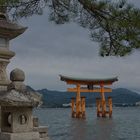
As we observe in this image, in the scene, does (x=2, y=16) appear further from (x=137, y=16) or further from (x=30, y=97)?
(x=137, y=16)

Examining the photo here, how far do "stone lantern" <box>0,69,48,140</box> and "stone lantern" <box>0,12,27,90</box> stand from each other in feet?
3.63

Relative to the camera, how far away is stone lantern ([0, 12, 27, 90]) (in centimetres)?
731

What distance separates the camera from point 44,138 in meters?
7.74

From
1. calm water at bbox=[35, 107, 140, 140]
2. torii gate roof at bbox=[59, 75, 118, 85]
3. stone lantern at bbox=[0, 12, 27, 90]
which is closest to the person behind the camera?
stone lantern at bbox=[0, 12, 27, 90]

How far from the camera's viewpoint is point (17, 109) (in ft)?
20.1

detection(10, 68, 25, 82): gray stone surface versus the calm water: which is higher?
detection(10, 68, 25, 82): gray stone surface

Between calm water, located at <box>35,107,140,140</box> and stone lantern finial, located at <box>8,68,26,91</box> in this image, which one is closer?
stone lantern finial, located at <box>8,68,26,91</box>

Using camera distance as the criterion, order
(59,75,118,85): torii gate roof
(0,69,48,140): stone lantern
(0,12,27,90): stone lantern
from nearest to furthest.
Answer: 1. (0,69,48,140): stone lantern
2. (0,12,27,90): stone lantern
3. (59,75,118,85): torii gate roof

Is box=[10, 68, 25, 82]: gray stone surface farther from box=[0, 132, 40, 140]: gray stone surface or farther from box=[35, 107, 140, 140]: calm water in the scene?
box=[35, 107, 140, 140]: calm water

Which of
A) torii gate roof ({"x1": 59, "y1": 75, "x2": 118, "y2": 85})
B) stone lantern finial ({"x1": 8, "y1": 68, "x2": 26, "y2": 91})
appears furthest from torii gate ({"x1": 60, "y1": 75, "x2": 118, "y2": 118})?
stone lantern finial ({"x1": 8, "y1": 68, "x2": 26, "y2": 91})

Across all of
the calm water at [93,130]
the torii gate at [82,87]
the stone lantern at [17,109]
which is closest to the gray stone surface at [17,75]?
the stone lantern at [17,109]

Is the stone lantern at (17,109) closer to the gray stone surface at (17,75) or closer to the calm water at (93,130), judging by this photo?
the gray stone surface at (17,75)

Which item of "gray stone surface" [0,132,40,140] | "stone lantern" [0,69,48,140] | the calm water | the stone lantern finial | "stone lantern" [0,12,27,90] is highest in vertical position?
"stone lantern" [0,12,27,90]

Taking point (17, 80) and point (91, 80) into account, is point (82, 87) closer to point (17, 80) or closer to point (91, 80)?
point (91, 80)
